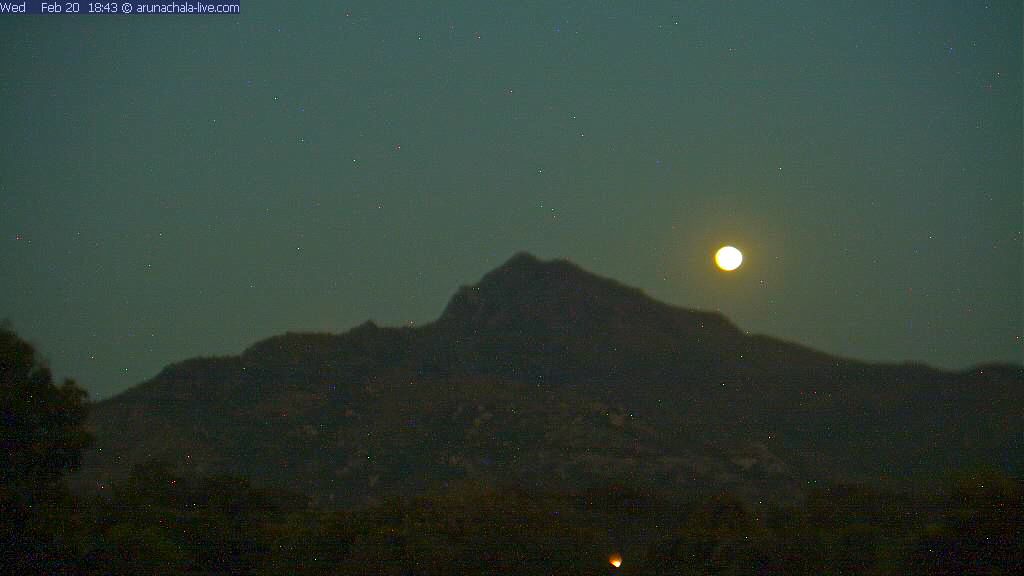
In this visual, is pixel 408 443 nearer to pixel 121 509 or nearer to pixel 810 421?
pixel 810 421

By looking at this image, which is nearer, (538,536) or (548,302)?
(538,536)

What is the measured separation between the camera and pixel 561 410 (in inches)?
3393

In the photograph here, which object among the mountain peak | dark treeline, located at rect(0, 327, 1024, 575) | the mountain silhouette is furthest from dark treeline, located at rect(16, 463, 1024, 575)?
the mountain peak

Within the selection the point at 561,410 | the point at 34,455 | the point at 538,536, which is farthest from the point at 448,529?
the point at 561,410

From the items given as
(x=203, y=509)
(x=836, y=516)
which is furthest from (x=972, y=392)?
(x=203, y=509)

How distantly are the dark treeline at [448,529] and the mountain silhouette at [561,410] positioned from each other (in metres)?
20.7

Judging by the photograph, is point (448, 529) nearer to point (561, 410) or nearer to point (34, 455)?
point (34, 455)

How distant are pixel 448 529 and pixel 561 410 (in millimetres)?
49785

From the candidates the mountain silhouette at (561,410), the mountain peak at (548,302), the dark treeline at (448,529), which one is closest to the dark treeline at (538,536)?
the dark treeline at (448,529)

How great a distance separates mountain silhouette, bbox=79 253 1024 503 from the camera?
242 feet

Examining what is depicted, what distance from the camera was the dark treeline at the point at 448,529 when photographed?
1020 inches

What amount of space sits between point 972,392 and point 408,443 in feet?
137

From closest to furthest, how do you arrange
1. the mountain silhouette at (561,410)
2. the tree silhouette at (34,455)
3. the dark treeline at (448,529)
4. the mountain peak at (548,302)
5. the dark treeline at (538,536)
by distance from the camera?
the tree silhouette at (34,455) < the dark treeline at (448,529) < the dark treeline at (538,536) < the mountain silhouette at (561,410) < the mountain peak at (548,302)

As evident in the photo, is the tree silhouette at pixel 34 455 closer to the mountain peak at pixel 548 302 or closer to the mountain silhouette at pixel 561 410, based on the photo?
the mountain silhouette at pixel 561 410
